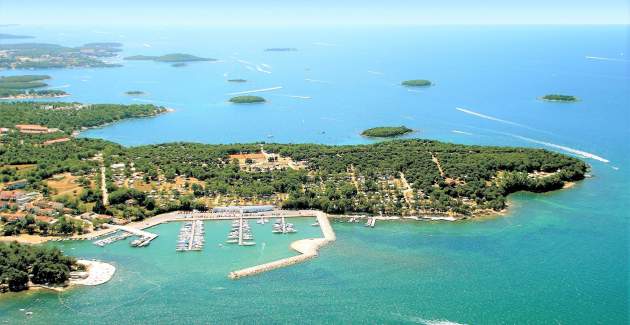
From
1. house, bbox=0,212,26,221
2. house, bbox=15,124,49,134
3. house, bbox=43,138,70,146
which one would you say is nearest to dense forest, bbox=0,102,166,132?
house, bbox=15,124,49,134

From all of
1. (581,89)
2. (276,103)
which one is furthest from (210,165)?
(581,89)

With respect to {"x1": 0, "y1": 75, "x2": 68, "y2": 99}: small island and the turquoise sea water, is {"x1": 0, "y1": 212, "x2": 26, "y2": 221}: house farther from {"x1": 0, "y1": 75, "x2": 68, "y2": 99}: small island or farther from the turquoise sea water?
{"x1": 0, "y1": 75, "x2": 68, "y2": 99}: small island

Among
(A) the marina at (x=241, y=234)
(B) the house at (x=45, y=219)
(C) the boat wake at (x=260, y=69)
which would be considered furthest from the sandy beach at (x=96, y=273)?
(C) the boat wake at (x=260, y=69)

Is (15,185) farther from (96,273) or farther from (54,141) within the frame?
(96,273)

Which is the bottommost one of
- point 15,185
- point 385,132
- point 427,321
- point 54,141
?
point 427,321

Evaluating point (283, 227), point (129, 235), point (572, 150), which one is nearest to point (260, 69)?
point (572, 150)

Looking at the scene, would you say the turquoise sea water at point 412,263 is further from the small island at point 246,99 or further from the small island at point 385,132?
the small island at point 246,99

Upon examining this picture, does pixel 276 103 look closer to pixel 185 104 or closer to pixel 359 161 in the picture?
pixel 185 104
